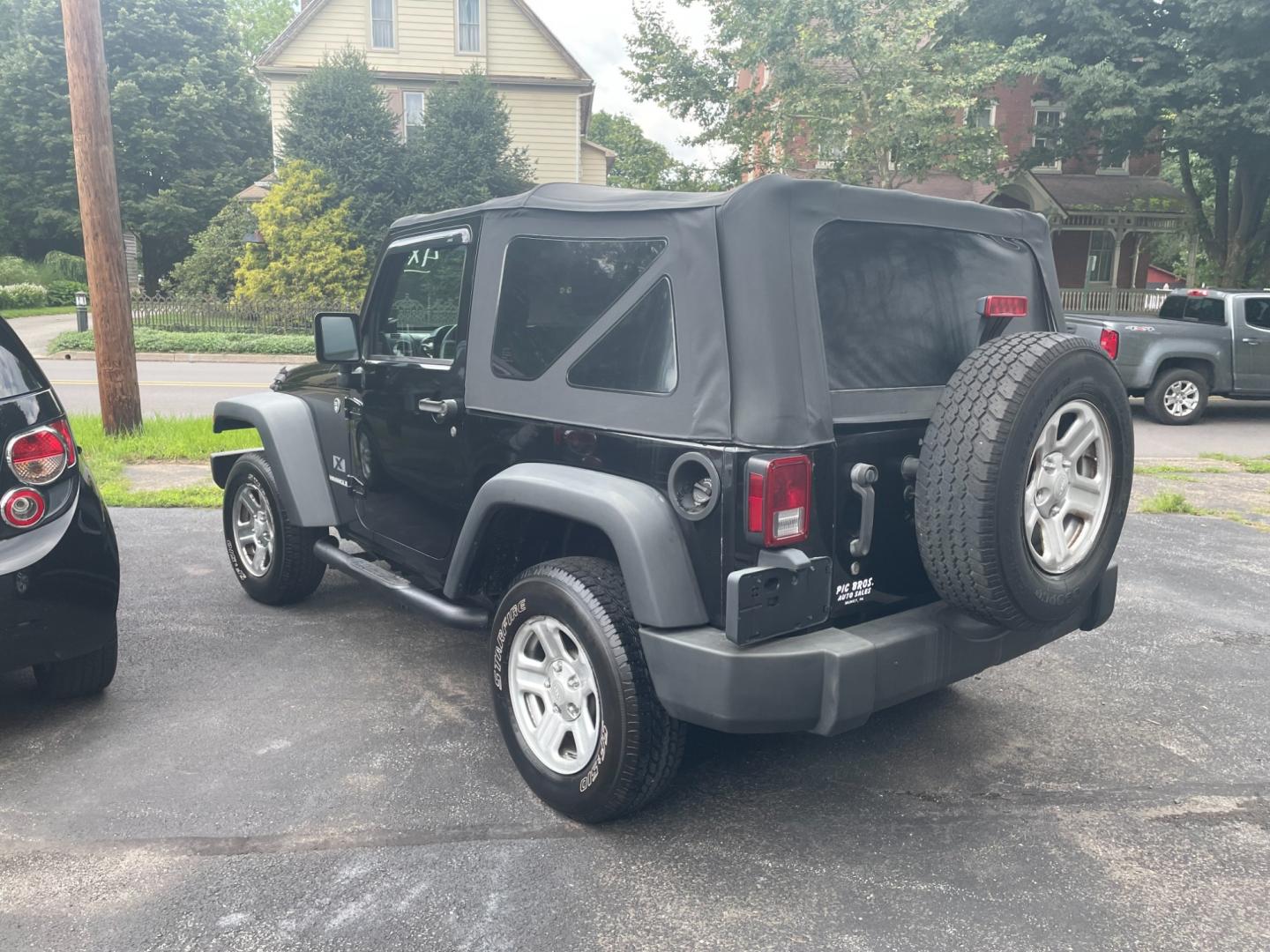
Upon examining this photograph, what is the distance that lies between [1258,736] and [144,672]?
455 cm

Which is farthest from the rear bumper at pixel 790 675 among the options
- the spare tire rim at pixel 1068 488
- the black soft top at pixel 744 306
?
the black soft top at pixel 744 306

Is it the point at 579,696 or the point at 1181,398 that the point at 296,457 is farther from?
the point at 1181,398

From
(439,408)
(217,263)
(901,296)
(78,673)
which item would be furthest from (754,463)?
(217,263)

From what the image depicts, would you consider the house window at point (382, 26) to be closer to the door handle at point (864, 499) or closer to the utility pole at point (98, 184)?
the utility pole at point (98, 184)

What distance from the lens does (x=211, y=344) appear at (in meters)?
21.8

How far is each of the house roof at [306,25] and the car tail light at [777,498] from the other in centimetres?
2914

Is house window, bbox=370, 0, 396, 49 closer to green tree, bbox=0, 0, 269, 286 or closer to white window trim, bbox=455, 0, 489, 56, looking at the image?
white window trim, bbox=455, 0, 489, 56

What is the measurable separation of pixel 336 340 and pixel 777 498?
8.30ft

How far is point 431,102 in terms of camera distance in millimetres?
25234

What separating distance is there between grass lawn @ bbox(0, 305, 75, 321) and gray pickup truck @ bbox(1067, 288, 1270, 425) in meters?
30.0

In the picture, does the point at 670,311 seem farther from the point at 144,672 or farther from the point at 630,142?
the point at 630,142

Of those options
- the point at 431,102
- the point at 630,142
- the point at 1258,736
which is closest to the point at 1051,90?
the point at 431,102

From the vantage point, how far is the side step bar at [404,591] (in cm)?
380

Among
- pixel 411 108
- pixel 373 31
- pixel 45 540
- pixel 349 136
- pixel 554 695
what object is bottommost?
pixel 554 695
